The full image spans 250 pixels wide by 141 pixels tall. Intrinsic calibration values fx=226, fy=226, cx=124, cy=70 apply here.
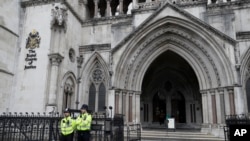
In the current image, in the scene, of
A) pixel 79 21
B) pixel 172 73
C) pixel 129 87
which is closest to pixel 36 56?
pixel 79 21

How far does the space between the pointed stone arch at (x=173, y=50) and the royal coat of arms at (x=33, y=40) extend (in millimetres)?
5852

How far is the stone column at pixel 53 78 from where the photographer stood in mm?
14516

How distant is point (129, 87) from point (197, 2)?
7505 mm

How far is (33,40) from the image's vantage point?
16.0 metres

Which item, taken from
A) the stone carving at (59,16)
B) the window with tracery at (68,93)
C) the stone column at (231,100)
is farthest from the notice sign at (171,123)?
the stone carving at (59,16)

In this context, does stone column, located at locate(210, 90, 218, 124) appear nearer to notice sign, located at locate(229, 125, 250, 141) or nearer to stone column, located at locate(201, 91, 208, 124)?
stone column, located at locate(201, 91, 208, 124)

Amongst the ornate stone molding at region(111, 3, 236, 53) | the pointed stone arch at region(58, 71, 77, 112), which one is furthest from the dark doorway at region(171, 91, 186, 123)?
the pointed stone arch at region(58, 71, 77, 112)

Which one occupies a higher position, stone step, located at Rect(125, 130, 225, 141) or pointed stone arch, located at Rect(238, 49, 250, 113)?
pointed stone arch, located at Rect(238, 49, 250, 113)

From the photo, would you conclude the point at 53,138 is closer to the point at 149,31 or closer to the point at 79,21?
the point at 149,31

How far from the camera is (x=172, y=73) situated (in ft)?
66.0

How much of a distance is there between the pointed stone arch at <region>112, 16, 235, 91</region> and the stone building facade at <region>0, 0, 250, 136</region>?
2.5 inches

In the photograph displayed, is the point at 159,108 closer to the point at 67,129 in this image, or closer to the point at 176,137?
the point at 176,137

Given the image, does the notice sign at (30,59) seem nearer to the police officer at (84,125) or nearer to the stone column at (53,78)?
the stone column at (53,78)

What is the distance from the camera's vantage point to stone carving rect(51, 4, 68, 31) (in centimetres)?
1561
